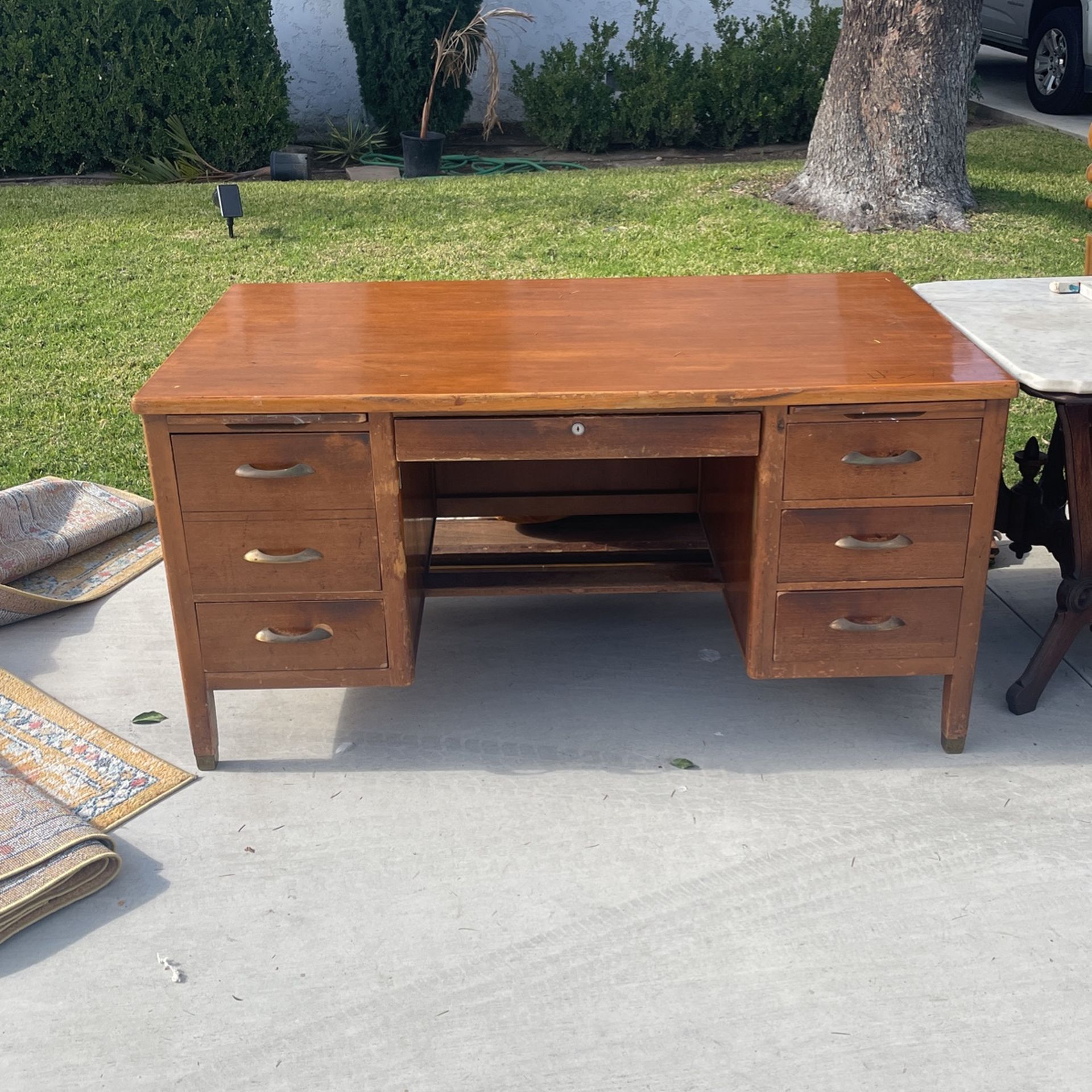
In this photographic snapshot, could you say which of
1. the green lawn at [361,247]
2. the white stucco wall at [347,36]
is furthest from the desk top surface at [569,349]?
the white stucco wall at [347,36]

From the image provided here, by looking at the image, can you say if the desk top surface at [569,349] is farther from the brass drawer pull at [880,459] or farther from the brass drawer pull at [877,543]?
the brass drawer pull at [877,543]

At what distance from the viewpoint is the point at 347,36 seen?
9.27 m

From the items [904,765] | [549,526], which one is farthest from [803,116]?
[904,765]

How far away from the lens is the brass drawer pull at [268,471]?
2.45m

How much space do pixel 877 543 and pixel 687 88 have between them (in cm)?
687

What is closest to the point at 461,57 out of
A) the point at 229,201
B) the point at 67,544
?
the point at 229,201

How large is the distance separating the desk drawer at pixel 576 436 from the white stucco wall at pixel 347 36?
7.68 m

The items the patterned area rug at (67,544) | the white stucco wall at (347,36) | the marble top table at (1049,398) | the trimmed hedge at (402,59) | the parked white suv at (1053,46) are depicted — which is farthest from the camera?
the white stucco wall at (347,36)

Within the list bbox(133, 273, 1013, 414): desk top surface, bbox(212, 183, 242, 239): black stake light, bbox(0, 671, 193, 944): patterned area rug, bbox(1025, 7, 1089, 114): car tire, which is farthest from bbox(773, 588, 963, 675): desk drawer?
bbox(1025, 7, 1089, 114): car tire

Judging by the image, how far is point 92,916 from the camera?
89.7 inches

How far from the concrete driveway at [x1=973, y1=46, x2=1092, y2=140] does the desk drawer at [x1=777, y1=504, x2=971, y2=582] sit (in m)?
6.56

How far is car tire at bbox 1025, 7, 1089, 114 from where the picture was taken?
8.82m

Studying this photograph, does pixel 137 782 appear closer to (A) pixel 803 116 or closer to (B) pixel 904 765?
(B) pixel 904 765

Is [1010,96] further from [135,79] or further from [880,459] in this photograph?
[880,459]
